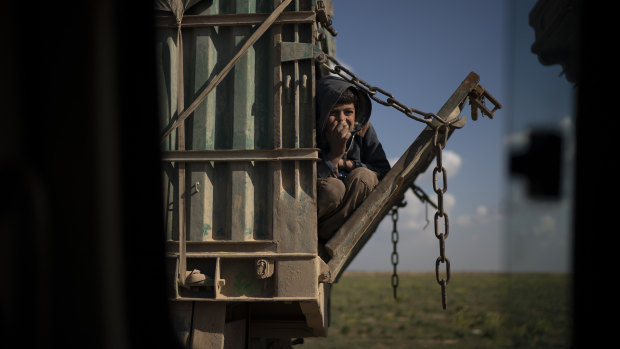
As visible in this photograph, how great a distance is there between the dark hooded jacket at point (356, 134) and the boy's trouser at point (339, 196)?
0.61 ft

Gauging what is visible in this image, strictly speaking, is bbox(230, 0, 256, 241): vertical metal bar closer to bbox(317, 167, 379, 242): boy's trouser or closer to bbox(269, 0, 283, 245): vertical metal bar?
bbox(269, 0, 283, 245): vertical metal bar

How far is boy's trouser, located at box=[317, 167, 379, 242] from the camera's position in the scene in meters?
4.68

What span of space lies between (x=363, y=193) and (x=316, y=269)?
840 millimetres

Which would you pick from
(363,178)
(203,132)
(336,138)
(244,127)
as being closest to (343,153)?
(336,138)

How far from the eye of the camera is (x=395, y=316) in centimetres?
2720

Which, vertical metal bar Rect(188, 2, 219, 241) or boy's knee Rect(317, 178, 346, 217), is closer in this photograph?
vertical metal bar Rect(188, 2, 219, 241)

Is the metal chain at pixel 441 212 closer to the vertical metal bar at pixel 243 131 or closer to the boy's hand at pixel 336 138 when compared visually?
the boy's hand at pixel 336 138

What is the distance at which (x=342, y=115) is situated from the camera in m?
5.12

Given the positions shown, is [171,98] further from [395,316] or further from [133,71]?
[395,316]

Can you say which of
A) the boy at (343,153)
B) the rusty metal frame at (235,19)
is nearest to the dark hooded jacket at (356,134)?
the boy at (343,153)

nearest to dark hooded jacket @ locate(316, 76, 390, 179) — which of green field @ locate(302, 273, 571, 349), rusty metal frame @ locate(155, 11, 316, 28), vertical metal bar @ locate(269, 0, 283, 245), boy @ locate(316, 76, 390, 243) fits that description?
boy @ locate(316, 76, 390, 243)

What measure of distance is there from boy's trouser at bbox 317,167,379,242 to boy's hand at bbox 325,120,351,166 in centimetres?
22

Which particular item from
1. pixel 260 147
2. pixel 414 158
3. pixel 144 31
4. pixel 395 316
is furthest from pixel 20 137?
pixel 395 316

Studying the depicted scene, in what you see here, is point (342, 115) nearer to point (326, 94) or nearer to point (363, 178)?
point (326, 94)
